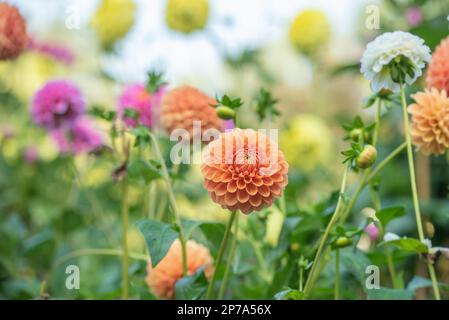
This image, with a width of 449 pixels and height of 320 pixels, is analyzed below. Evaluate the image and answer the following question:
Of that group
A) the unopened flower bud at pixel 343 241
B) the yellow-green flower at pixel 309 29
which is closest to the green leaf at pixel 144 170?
the unopened flower bud at pixel 343 241

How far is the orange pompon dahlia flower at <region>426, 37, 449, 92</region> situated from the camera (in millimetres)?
815

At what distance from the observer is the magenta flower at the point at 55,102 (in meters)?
1.29

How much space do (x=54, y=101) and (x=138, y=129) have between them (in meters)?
0.48

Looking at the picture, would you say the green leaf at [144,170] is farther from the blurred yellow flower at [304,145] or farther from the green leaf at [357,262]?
the blurred yellow flower at [304,145]

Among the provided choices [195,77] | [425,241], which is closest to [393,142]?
[195,77]

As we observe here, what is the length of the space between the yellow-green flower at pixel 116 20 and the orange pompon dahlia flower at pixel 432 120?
112cm

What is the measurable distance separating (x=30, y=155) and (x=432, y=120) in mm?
1346

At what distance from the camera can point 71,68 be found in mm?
2211

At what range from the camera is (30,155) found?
1908 mm

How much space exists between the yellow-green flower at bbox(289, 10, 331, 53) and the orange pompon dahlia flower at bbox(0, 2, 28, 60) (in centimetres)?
108

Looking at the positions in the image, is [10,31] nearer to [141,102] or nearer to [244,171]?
[141,102]

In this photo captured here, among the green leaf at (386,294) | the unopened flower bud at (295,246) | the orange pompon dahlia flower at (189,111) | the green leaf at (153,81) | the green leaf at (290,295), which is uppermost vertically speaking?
the green leaf at (153,81)

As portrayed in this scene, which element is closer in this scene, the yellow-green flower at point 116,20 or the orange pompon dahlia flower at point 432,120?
the orange pompon dahlia flower at point 432,120

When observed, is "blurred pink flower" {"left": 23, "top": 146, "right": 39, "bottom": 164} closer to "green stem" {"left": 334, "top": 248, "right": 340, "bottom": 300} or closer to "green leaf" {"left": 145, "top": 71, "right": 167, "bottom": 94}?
"green leaf" {"left": 145, "top": 71, "right": 167, "bottom": 94}
